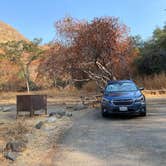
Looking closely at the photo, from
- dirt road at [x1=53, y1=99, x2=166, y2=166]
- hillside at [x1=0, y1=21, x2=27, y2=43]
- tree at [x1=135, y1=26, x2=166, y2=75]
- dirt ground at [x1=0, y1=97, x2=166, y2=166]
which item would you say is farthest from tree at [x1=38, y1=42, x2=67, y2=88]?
hillside at [x1=0, y1=21, x2=27, y2=43]

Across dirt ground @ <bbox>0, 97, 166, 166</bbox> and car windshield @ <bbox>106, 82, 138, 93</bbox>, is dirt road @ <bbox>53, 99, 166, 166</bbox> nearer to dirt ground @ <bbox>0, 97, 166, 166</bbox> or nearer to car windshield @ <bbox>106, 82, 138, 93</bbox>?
dirt ground @ <bbox>0, 97, 166, 166</bbox>

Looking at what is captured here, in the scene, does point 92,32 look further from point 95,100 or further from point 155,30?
point 155,30

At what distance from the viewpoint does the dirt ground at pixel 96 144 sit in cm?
767

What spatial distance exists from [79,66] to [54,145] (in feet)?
56.0

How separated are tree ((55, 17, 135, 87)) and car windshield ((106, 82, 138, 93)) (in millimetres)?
9314

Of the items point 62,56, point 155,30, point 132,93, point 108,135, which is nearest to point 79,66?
point 62,56

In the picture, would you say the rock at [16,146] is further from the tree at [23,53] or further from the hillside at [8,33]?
the hillside at [8,33]

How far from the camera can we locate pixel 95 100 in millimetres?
21641

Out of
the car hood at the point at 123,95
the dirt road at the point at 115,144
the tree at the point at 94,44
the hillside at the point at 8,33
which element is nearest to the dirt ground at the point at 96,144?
the dirt road at the point at 115,144

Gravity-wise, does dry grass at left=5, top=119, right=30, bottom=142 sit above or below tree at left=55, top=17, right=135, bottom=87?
below

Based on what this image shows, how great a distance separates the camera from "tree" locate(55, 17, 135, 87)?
84.4 ft

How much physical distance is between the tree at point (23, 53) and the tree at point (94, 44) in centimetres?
2573

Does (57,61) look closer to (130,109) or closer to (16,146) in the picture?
(130,109)

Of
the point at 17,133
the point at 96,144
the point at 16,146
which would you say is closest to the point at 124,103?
the point at 17,133
